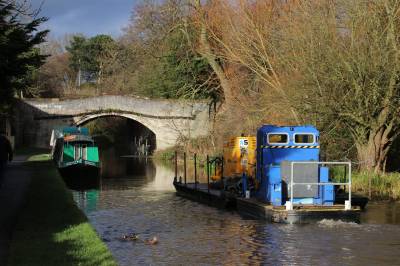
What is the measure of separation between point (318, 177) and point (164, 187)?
13.7 m

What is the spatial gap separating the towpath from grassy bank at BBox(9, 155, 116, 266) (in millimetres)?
181

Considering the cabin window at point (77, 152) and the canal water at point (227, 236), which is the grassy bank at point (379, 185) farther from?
the cabin window at point (77, 152)

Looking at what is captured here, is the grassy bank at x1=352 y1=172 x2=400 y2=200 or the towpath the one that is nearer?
the towpath

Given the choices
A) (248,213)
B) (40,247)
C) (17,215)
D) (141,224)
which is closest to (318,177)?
(248,213)

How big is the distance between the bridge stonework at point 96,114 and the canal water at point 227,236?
34033mm

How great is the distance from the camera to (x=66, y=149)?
39688mm

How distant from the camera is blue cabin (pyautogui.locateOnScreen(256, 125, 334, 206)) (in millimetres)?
19831

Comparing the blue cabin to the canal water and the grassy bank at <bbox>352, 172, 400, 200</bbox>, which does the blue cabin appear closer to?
the canal water

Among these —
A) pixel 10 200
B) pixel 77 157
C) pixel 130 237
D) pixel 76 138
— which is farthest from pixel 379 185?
pixel 76 138

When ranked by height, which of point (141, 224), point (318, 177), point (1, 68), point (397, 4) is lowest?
point (141, 224)

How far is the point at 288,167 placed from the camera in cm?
1984

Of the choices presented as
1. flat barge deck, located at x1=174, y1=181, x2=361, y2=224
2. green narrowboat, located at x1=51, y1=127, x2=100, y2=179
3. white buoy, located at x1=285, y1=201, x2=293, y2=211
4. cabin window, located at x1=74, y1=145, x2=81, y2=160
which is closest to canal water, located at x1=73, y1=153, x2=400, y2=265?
flat barge deck, located at x1=174, y1=181, x2=361, y2=224

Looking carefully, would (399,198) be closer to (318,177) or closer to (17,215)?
(318,177)

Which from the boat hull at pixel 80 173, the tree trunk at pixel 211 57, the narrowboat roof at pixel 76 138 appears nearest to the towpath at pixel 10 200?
the boat hull at pixel 80 173
